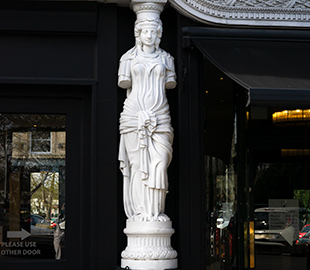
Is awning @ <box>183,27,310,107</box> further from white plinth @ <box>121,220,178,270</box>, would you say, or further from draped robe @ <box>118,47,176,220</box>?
white plinth @ <box>121,220,178,270</box>

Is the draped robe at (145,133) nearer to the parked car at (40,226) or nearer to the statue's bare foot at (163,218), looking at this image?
the statue's bare foot at (163,218)

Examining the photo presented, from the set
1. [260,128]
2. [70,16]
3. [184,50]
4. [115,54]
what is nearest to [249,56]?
[184,50]

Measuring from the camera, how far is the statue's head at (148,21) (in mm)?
5953

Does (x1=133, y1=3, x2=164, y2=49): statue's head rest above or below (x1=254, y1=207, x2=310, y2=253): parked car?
above

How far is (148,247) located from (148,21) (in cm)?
246

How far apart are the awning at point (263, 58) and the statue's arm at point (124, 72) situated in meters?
0.69

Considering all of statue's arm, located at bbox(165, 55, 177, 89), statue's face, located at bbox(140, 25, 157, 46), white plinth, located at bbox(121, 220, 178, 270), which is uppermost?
statue's face, located at bbox(140, 25, 157, 46)

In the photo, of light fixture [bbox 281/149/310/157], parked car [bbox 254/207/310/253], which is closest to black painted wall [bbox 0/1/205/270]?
light fixture [bbox 281/149/310/157]

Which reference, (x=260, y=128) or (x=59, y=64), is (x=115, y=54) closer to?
Answer: (x=59, y=64)

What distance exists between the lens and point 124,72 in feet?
19.3

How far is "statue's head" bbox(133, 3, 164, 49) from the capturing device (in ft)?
19.5

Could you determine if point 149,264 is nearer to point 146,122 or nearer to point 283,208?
point 146,122

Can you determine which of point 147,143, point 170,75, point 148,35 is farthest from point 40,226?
point 148,35

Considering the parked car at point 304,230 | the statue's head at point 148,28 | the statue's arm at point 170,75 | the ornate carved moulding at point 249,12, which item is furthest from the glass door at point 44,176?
the parked car at point 304,230
